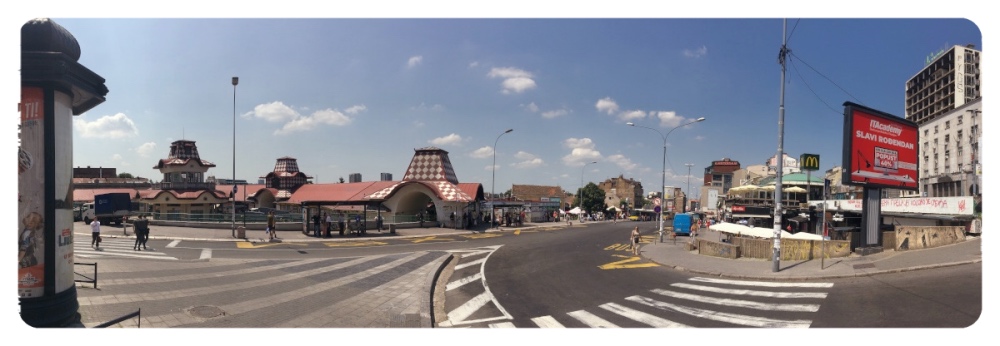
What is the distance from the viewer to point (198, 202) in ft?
113

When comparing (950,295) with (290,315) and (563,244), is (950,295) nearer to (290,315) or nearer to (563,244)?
(290,315)

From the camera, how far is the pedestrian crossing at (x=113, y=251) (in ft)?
49.0

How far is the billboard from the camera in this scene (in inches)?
575

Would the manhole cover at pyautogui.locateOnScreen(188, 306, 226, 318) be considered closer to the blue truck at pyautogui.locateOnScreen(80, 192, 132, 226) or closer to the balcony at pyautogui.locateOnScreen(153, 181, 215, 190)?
the blue truck at pyautogui.locateOnScreen(80, 192, 132, 226)

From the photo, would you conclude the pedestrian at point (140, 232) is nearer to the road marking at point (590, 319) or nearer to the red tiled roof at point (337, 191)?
the road marking at point (590, 319)

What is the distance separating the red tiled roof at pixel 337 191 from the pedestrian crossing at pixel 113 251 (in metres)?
22.0

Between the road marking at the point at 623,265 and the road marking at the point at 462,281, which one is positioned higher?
the road marking at the point at 623,265

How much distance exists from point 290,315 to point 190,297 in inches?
111

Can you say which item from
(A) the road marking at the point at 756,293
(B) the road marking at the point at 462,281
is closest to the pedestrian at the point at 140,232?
(B) the road marking at the point at 462,281

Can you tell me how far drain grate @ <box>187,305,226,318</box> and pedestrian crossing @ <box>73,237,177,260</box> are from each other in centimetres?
771

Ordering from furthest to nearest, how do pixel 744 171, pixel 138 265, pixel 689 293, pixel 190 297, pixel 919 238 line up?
pixel 744 171
pixel 919 238
pixel 138 265
pixel 689 293
pixel 190 297

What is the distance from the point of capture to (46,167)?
21.3ft

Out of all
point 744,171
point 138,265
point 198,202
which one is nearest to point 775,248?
point 138,265

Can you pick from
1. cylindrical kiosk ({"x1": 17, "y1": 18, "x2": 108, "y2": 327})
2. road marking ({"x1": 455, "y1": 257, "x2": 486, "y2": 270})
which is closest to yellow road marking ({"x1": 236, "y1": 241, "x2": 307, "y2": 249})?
road marking ({"x1": 455, "y1": 257, "x2": 486, "y2": 270})
